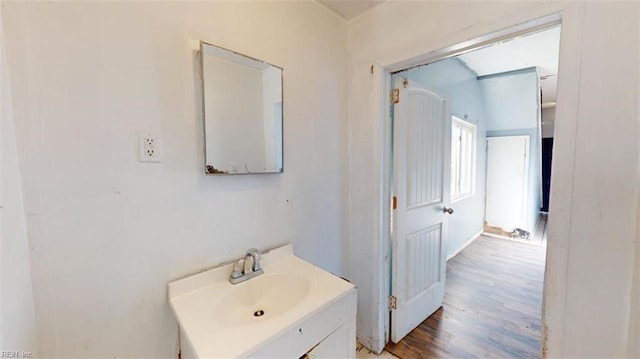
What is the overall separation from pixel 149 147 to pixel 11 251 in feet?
1.48

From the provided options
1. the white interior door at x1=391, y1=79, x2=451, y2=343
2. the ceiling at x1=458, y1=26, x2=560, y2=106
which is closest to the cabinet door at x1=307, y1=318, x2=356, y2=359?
the white interior door at x1=391, y1=79, x2=451, y2=343

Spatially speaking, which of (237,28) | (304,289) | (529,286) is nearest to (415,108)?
(237,28)

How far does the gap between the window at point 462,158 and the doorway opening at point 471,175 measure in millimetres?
17

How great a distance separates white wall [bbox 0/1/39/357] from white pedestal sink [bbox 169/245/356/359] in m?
0.37

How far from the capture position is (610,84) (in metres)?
0.85

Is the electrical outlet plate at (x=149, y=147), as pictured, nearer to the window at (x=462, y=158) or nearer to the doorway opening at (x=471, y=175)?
the doorway opening at (x=471, y=175)

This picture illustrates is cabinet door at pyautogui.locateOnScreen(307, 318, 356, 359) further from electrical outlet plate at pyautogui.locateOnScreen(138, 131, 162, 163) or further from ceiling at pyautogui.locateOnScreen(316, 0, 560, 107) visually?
ceiling at pyautogui.locateOnScreen(316, 0, 560, 107)

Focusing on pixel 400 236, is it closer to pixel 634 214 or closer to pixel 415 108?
pixel 415 108

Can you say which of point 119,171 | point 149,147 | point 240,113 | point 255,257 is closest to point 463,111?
point 240,113

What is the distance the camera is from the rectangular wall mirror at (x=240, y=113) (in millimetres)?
1043

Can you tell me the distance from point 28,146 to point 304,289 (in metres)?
1.07

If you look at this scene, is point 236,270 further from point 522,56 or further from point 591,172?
point 522,56

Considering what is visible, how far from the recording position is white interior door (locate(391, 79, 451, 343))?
1666mm

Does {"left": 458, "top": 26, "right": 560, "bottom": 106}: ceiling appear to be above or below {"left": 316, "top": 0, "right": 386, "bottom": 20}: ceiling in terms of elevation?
above
